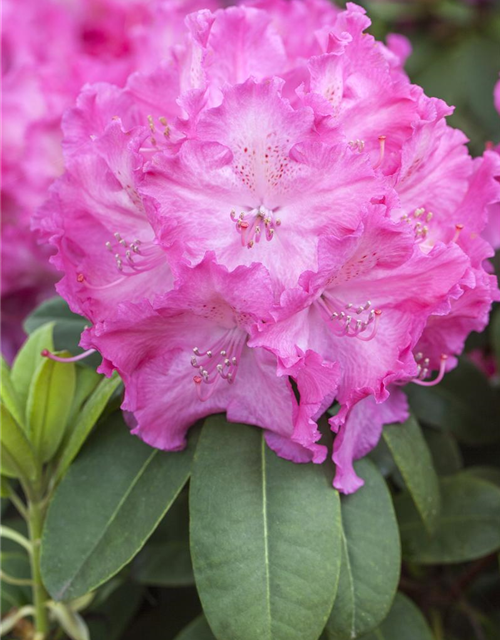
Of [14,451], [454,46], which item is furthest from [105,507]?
[454,46]

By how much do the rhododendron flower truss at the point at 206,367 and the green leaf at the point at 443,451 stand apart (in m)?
0.45

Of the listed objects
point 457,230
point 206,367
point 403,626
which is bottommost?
point 403,626

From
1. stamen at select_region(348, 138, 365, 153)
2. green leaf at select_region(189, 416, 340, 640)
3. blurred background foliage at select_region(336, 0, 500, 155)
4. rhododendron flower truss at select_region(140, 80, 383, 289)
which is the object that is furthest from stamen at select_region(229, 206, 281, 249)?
blurred background foliage at select_region(336, 0, 500, 155)

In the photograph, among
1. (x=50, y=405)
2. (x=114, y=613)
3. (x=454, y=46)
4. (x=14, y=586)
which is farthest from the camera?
(x=454, y=46)

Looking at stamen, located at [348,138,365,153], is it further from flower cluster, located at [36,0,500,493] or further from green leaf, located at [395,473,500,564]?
green leaf, located at [395,473,500,564]

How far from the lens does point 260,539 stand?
0.84 metres

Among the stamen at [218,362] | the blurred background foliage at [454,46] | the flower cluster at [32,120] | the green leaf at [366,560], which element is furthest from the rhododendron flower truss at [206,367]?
the blurred background foliage at [454,46]

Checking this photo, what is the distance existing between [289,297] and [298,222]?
100 mm

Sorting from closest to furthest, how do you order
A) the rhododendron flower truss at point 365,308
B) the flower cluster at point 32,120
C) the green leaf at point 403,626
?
the rhododendron flower truss at point 365,308 < the green leaf at point 403,626 < the flower cluster at point 32,120

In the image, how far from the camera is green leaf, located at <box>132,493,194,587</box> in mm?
1144

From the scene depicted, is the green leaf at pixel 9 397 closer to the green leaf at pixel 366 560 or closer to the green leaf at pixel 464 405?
the green leaf at pixel 366 560

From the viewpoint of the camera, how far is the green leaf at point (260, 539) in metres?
0.82

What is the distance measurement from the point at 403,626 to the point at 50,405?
0.57 meters

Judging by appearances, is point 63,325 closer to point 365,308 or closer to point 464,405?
point 365,308
